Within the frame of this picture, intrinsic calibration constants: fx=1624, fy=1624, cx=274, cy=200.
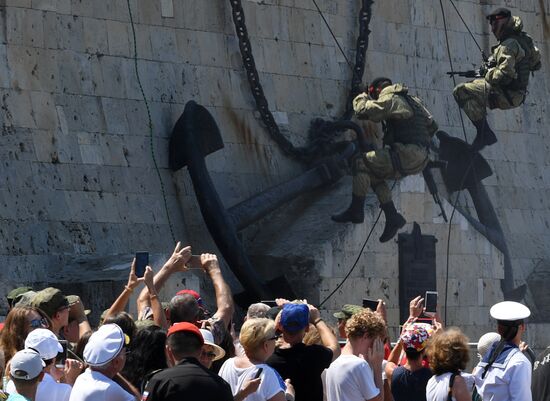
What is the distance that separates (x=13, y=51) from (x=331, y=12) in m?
5.23

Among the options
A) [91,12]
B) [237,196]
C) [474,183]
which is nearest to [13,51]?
[91,12]

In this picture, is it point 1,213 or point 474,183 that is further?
point 474,183

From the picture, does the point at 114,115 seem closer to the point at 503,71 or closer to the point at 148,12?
the point at 148,12

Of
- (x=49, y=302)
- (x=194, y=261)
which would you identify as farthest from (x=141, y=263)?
(x=49, y=302)

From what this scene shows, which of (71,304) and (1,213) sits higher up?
(1,213)

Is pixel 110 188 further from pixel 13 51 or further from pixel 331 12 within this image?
pixel 331 12

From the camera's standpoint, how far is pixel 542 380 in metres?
9.12

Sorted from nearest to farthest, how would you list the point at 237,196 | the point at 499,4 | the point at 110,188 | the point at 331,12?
the point at 110,188
the point at 237,196
the point at 331,12
the point at 499,4

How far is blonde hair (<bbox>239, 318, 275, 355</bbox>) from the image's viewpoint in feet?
27.1

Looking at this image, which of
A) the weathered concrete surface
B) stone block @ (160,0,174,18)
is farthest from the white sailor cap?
stone block @ (160,0,174,18)

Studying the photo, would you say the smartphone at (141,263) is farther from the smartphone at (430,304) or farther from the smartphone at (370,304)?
the smartphone at (430,304)

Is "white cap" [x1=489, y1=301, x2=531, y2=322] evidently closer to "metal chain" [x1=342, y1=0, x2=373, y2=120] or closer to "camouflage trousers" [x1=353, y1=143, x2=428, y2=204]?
"camouflage trousers" [x1=353, y1=143, x2=428, y2=204]

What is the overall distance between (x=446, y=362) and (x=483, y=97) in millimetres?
11560

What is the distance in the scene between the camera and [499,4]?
901 inches
